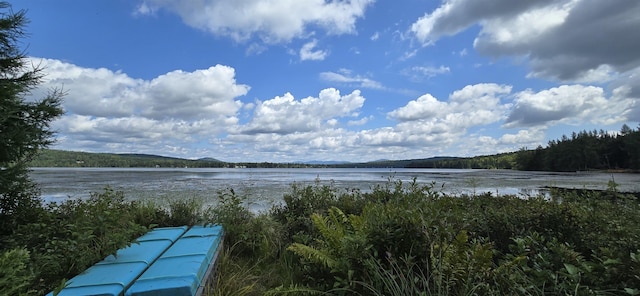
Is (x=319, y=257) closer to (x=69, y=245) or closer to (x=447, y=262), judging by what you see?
(x=447, y=262)

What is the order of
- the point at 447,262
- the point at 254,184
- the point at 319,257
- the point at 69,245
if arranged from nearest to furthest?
the point at 447,262
the point at 319,257
the point at 69,245
the point at 254,184

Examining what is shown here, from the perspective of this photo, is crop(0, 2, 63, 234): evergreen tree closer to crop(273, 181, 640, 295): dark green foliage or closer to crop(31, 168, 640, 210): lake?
crop(31, 168, 640, 210): lake

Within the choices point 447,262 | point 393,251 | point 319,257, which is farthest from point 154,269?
point 447,262

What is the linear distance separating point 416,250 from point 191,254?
92.1 inches

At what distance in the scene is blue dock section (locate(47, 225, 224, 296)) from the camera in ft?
9.01

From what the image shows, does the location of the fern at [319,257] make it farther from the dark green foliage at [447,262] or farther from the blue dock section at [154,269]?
the blue dock section at [154,269]

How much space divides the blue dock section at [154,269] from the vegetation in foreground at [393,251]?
0.24 m

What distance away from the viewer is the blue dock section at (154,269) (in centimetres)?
275

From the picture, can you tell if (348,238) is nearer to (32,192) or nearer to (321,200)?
(321,200)

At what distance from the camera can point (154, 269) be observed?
3256 mm

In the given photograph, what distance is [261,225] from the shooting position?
5.70 m

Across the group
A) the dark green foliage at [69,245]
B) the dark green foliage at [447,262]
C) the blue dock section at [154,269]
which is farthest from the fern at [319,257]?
the dark green foliage at [69,245]

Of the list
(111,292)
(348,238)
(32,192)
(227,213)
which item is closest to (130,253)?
(111,292)

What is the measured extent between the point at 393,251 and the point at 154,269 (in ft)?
7.28
